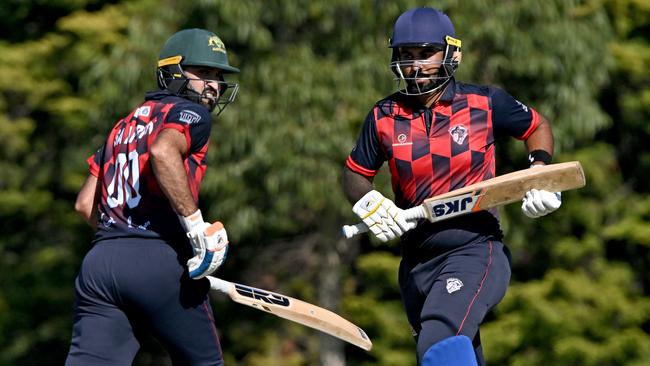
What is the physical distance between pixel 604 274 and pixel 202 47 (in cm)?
767

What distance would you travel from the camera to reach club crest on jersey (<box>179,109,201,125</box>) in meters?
4.66

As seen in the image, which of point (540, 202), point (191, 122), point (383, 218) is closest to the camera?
point (191, 122)

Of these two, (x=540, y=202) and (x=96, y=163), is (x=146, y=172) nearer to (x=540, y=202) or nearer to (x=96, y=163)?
(x=96, y=163)

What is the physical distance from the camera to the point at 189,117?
184 inches

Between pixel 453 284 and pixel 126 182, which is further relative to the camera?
pixel 453 284

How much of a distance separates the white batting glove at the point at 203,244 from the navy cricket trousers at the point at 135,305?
17 cm

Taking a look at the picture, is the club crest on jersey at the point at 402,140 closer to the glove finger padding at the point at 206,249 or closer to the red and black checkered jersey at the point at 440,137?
the red and black checkered jersey at the point at 440,137

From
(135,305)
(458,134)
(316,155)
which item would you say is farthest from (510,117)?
(316,155)

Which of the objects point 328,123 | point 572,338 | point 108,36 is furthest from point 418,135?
point 108,36

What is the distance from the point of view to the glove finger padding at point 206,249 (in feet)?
14.9

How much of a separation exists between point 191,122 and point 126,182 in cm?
34

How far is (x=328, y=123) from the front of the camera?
9.98m

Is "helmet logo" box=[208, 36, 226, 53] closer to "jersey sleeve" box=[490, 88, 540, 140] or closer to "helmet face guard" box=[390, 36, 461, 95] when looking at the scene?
"helmet face guard" box=[390, 36, 461, 95]

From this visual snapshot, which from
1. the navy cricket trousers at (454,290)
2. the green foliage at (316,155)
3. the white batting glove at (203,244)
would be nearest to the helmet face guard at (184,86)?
the white batting glove at (203,244)
